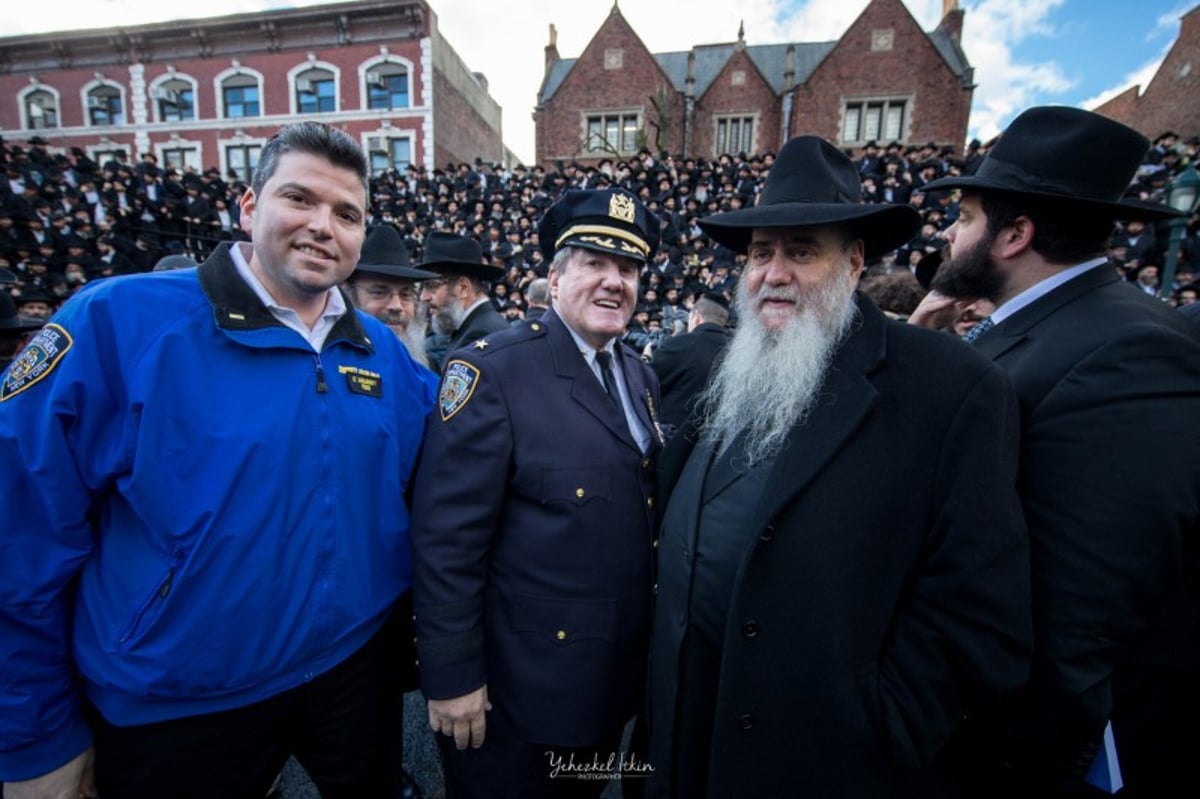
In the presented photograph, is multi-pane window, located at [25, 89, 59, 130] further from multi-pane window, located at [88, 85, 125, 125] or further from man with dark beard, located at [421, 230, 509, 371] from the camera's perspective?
man with dark beard, located at [421, 230, 509, 371]

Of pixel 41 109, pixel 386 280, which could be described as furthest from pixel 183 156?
pixel 386 280

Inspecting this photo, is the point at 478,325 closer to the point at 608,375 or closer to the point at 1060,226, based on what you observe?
the point at 608,375

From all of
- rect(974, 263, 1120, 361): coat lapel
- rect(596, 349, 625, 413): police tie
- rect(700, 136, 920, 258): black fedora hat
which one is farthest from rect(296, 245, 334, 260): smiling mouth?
rect(974, 263, 1120, 361): coat lapel

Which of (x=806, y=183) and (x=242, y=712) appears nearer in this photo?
(x=242, y=712)

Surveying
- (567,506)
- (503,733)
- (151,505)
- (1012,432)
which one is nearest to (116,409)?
(151,505)

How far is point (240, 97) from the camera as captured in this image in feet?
91.6

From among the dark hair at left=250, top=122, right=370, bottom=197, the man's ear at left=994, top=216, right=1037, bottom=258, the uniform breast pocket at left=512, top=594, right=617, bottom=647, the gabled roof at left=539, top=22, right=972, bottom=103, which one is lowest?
the uniform breast pocket at left=512, top=594, right=617, bottom=647

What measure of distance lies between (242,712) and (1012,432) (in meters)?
2.35

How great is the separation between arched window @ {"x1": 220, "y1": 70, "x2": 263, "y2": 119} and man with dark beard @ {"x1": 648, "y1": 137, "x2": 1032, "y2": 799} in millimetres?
34946

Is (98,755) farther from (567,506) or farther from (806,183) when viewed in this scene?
(806,183)

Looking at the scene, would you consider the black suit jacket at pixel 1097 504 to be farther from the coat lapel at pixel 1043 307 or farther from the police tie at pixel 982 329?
the police tie at pixel 982 329

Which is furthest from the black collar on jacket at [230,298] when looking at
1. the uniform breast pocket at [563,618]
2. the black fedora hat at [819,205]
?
the black fedora hat at [819,205]

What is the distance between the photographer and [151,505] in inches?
57.8

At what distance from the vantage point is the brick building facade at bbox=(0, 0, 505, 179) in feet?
87.7
